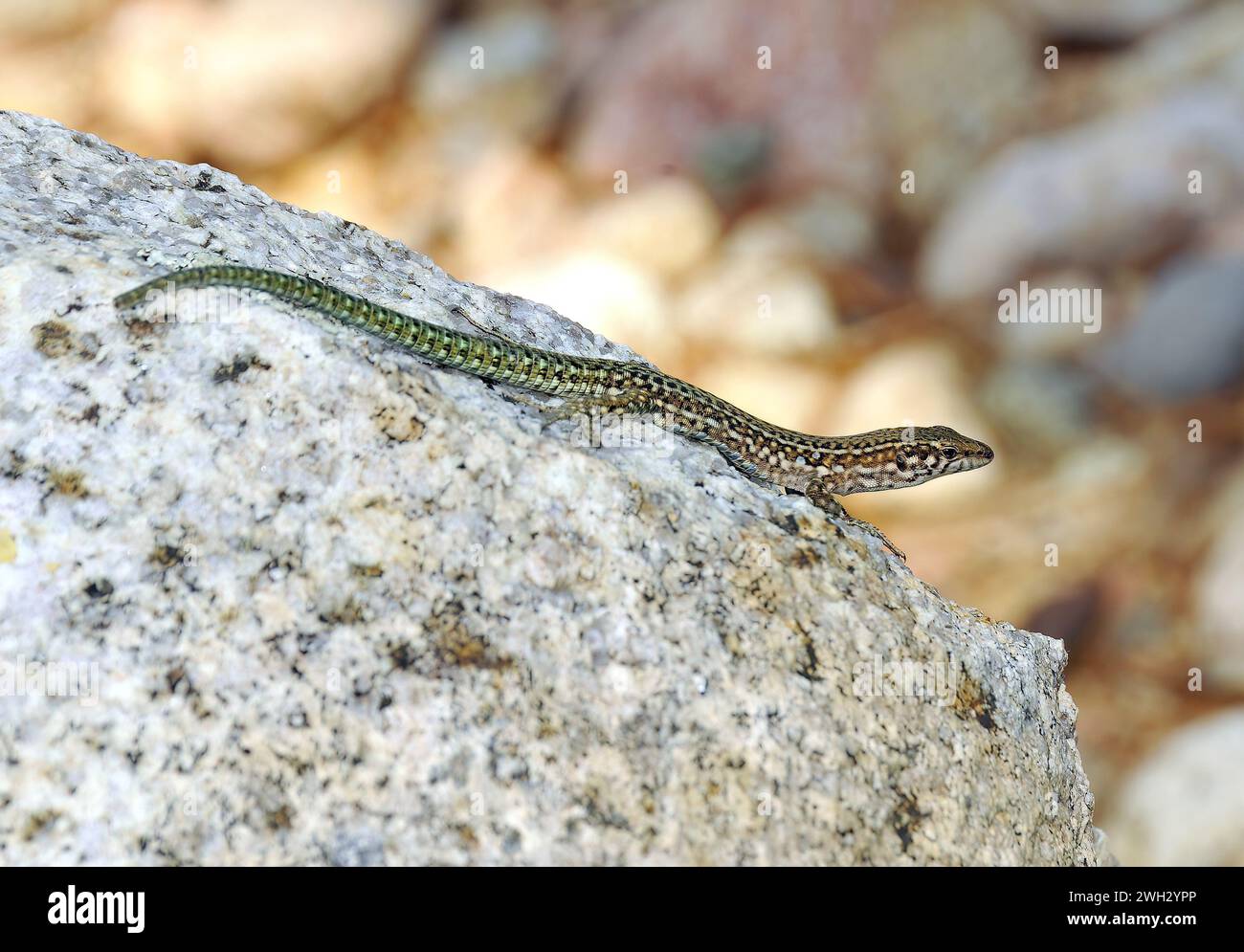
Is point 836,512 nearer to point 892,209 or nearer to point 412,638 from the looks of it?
point 412,638

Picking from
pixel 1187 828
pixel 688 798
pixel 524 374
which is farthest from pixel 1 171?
pixel 1187 828

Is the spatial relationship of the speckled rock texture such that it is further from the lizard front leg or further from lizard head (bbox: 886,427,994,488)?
lizard head (bbox: 886,427,994,488)

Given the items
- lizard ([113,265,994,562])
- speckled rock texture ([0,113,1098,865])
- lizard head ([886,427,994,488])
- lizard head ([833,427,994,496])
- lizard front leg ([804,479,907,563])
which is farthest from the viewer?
lizard head ([886,427,994,488])

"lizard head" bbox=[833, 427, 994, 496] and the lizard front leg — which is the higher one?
"lizard head" bbox=[833, 427, 994, 496]

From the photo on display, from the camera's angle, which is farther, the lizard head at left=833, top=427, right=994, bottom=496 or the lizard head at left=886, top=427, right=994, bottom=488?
the lizard head at left=886, top=427, right=994, bottom=488

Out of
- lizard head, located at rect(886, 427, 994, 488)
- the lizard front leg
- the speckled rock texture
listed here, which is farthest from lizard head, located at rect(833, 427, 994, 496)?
the speckled rock texture

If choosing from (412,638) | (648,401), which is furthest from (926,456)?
(412,638)

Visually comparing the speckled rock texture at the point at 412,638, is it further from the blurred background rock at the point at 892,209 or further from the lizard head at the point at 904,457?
the blurred background rock at the point at 892,209
